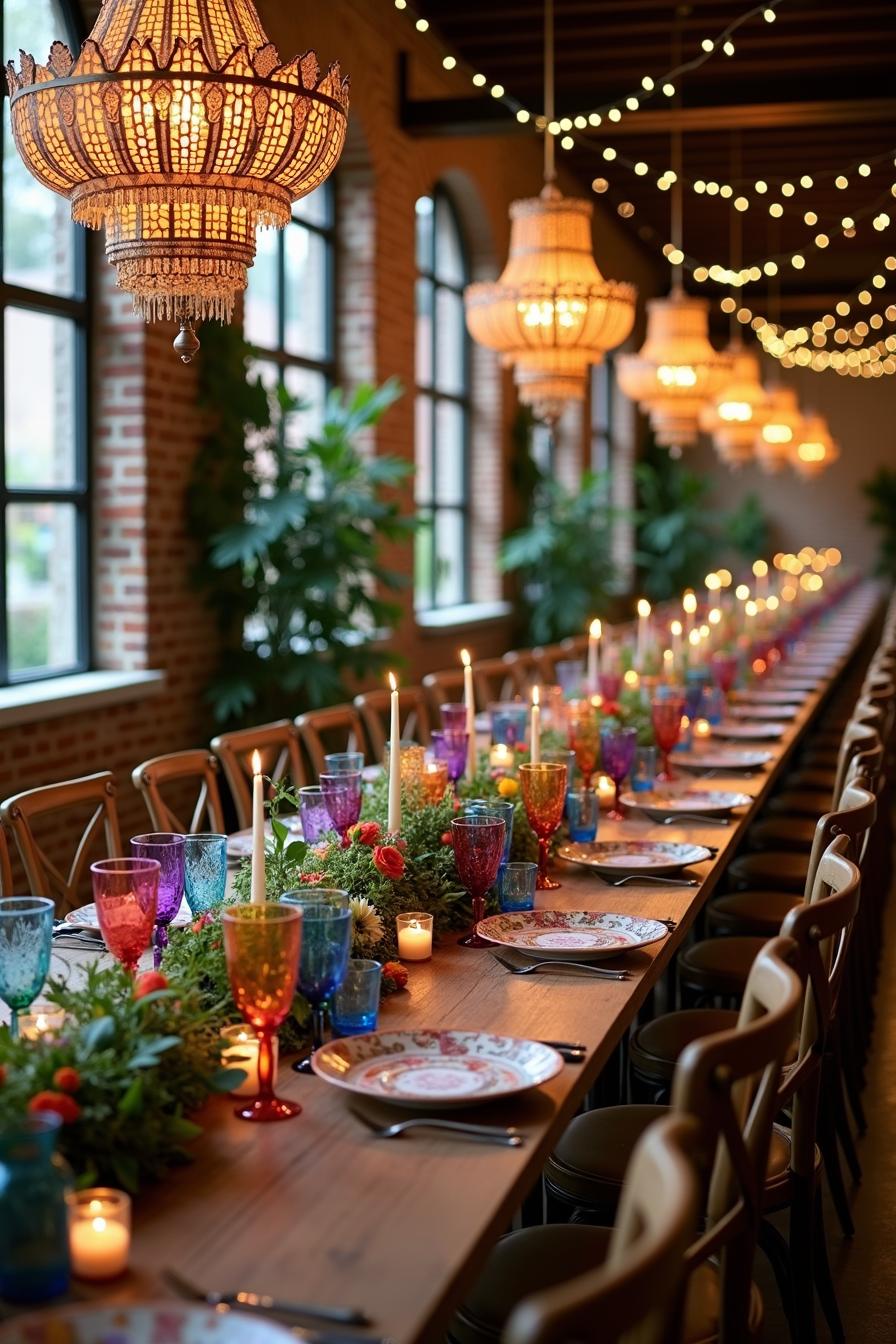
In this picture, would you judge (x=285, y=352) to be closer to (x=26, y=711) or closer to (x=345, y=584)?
(x=345, y=584)

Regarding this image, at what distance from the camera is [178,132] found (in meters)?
2.52

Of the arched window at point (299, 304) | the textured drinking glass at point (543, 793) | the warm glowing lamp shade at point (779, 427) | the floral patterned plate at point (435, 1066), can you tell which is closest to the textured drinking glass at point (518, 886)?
the textured drinking glass at point (543, 793)

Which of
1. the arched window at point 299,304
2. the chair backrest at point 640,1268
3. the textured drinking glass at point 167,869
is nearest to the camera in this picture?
the chair backrest at point 640,1268

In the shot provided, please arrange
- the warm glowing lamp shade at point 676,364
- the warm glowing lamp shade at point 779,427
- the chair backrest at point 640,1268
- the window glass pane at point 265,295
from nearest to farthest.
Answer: the chair backrest at point 640,1268 < the warm glowing lamp shade at point 676,364 < the window glass pane at point 265,295 < the warm glowing lamp shade at point 779,427

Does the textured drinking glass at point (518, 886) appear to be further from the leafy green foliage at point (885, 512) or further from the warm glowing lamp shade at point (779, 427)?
the leafy green foliage at point (885, 512)

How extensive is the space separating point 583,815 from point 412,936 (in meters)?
0.96

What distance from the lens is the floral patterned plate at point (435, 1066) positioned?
1906 mm

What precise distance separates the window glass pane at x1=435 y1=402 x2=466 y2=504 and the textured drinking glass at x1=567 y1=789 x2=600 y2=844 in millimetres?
7171

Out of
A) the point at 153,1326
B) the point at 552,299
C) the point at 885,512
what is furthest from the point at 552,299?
the point at 885,512

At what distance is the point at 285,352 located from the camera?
7711 millimetres

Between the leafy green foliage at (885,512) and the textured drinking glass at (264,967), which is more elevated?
the leafy green foliage at (885,512)

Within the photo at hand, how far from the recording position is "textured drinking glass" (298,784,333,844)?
2.94 meters

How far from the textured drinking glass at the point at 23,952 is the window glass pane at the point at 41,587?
142 inches

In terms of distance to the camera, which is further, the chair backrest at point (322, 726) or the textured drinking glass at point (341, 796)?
the chair backrest at point (322, 726)
